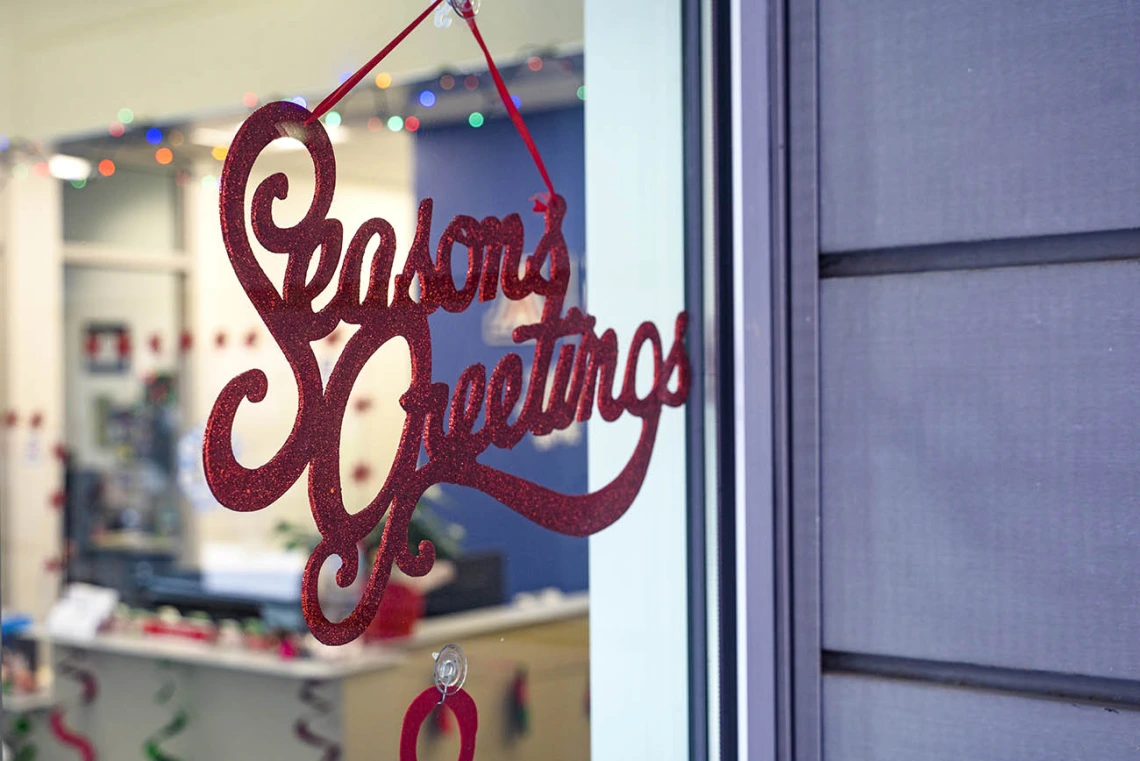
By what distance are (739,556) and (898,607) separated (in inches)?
7.5

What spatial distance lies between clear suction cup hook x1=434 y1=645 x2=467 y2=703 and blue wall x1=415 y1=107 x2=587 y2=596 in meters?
0.13

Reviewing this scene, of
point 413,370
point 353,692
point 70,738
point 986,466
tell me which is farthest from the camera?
point 70,738

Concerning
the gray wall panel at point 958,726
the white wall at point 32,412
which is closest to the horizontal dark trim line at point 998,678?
the gray wall panel at point 958,726

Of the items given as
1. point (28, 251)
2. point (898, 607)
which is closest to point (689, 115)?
point (898, 607)

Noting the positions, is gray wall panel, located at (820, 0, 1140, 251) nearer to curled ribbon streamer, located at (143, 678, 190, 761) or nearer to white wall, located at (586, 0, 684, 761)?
white wall, located at (586, 0, 684, 761)

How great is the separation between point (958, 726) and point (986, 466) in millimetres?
291

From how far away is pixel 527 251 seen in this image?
1089 mm

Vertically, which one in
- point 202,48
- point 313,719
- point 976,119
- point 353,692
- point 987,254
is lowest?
point 313,719

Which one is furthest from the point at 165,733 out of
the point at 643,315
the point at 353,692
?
the point at 643,315

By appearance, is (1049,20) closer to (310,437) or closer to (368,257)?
(368,257)

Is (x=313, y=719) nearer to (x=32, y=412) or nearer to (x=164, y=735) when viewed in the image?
(x=164, y=735)

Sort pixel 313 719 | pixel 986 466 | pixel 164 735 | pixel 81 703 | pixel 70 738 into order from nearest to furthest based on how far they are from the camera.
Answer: pixel 986 466 → pixel 313 719 → pixel 70 738 → pixel 164 735 → pixel 81 703

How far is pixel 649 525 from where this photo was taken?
1325 millimetres

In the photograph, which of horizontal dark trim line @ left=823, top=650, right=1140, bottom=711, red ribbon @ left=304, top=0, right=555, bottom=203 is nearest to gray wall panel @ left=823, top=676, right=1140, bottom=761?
horizontal dark trim line @ left=823, top=650, right=1140, bottom=711
